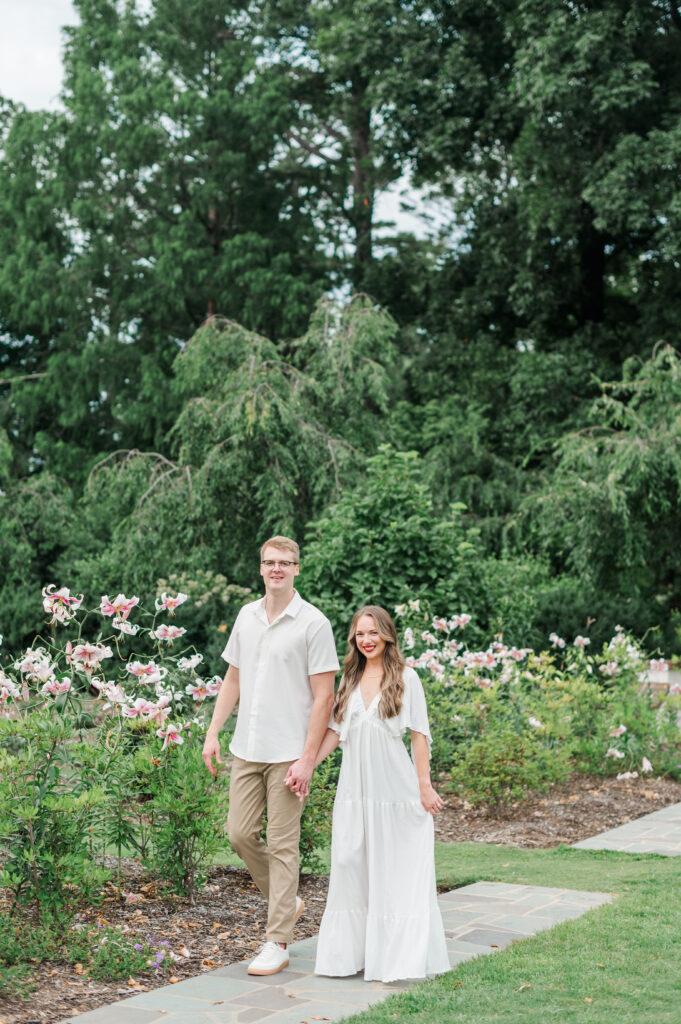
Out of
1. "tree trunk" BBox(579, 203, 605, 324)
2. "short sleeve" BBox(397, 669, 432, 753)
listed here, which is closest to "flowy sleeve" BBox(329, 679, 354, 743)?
"short sleeve" BBox(397, 669, 432, 753)

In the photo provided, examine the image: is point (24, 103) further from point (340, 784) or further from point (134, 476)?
point (340, 784)

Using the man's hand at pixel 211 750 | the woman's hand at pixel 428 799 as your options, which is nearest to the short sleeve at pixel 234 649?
the man's hand at pixel 211 750

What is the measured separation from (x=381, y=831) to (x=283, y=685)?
0.68 metres

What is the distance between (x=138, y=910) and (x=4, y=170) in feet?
68.2

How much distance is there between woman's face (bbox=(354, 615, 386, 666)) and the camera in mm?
4574

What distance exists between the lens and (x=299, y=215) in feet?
77.8

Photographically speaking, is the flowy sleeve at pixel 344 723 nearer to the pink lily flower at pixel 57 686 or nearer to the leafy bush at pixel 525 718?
the pink lily flower at pixel 57 686

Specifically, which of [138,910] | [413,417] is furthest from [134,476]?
[138,910]

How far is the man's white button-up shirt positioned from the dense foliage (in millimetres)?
5747

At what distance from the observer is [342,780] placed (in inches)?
180

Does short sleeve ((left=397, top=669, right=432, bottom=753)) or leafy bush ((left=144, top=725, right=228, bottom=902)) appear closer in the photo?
short sleeve ((left=397, top=669, right=432, bottom=753))

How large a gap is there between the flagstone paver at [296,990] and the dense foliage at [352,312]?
5.27 m

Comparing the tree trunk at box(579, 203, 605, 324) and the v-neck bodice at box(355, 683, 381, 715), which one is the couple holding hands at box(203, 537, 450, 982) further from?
the tree trunk at box(579, 203, 605, 324)

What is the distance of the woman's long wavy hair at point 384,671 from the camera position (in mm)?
4520
